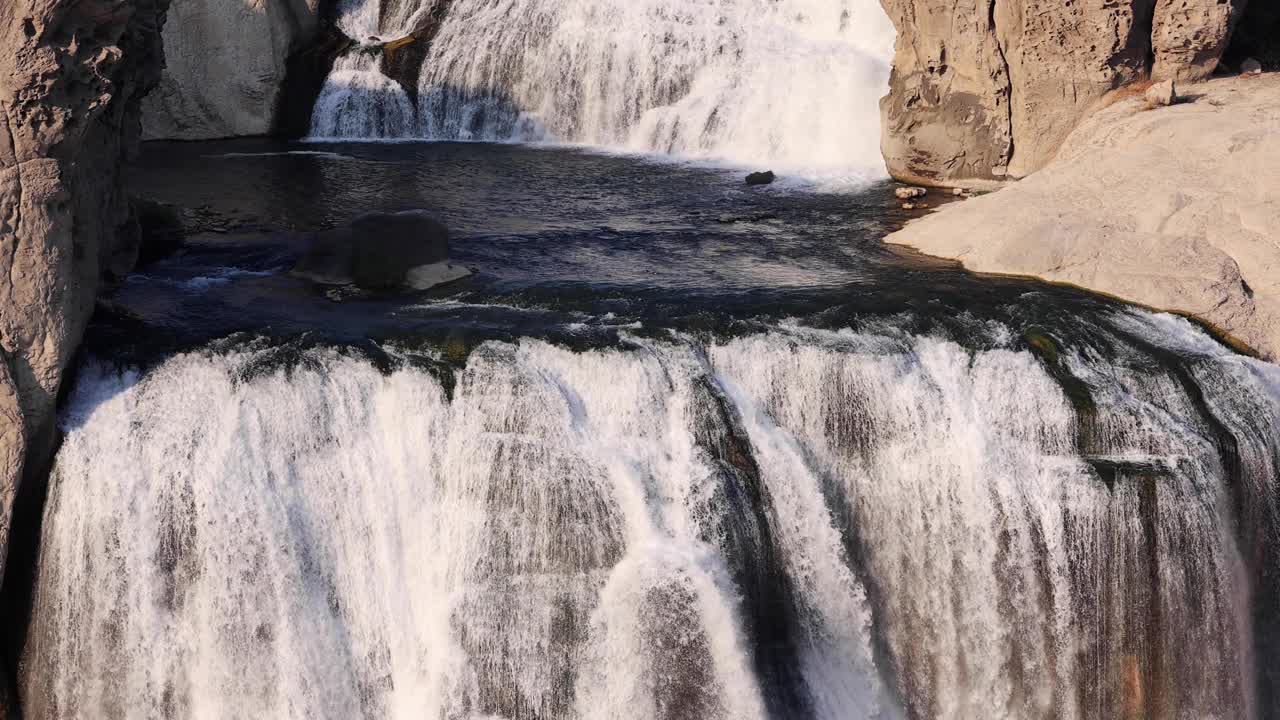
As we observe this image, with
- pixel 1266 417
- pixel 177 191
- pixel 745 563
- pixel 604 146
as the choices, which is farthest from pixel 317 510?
pixel 604 146

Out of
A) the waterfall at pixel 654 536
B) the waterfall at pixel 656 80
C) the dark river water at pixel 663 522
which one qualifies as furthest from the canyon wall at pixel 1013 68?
the waterfall at pixel 654 536

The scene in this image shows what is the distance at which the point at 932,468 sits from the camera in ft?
30.0

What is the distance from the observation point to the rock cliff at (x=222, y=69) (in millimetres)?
21734

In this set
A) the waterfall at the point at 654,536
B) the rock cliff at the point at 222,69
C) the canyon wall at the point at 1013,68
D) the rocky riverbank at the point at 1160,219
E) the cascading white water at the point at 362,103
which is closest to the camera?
the waterfall at the point at 654,536

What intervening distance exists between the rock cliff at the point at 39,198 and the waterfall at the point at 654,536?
0.41 meters

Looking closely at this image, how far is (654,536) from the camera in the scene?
8.51 m

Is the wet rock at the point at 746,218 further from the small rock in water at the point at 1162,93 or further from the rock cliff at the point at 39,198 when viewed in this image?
the rock cliff at the point at 39,198

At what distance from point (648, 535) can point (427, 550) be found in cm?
156

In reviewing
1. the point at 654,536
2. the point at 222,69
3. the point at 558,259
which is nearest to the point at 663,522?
the point at 654,536

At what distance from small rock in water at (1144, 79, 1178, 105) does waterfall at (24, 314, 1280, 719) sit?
190 inches

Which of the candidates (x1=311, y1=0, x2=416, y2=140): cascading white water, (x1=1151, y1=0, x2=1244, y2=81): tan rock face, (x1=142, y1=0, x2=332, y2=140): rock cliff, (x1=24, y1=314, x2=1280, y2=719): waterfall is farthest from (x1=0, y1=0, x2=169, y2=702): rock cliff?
(x1=142, y1=0, x2=332, y2=140): rock cliff

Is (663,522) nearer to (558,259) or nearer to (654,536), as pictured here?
(654,536)

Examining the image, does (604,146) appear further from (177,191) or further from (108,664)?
(108,664)

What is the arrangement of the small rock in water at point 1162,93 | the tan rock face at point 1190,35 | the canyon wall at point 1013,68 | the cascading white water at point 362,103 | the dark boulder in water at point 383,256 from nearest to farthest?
the dark boulder in water at point 383,256 → the small rock in water at point 1162,93 → the tan rock face at point 1190,35 → the canyon wall at point 1013,68 → the cascading white water at point 362,103
